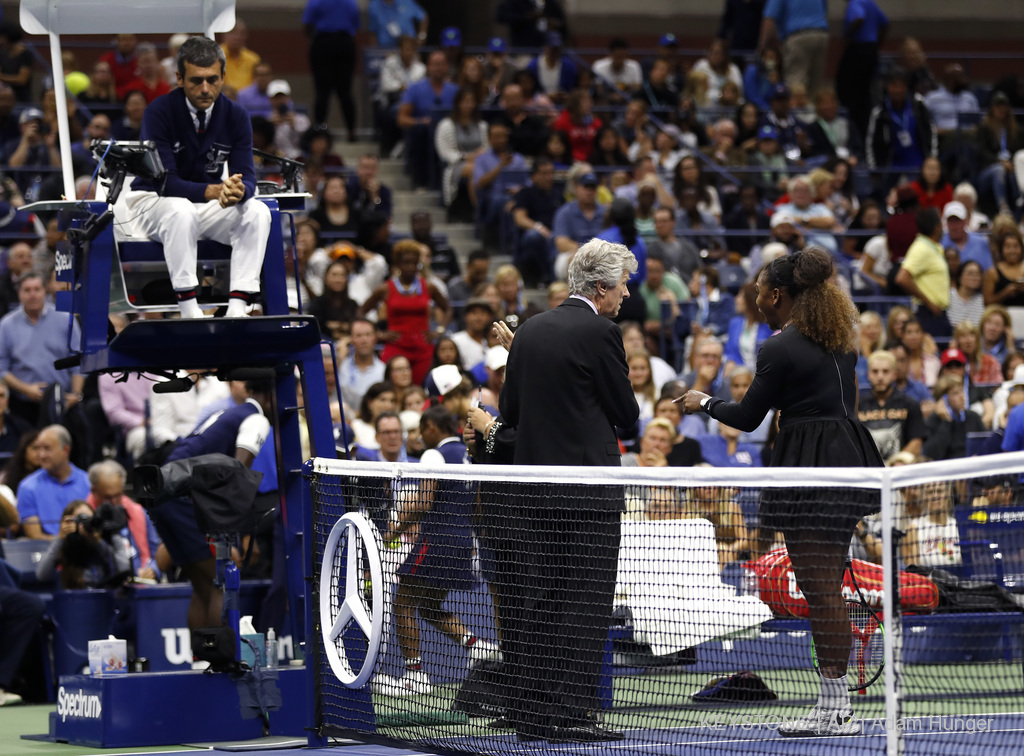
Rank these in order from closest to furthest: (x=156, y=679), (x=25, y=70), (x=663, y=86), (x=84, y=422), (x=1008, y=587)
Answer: (x=156, y=679)
(x=1008, y=587)
(x=84, y=422)
(x=25, y=70)
(x=663, y=86)

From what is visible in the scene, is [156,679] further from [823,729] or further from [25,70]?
[25,70]

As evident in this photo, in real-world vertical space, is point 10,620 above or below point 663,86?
below

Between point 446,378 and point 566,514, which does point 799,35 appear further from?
point 566,514

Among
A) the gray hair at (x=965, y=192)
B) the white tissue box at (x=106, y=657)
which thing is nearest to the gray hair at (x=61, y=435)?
the white tissue box at (x=106, y=657)

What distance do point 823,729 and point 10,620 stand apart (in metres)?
5.77

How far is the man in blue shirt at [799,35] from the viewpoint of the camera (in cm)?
2150

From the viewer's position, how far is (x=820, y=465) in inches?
265

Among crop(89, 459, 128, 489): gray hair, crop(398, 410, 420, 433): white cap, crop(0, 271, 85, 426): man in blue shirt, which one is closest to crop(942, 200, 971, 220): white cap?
crop(398, 410, 420, 433): white cap

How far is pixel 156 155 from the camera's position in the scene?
7.98 metres

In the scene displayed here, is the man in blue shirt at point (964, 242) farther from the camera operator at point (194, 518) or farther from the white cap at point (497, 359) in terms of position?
the camera operator at point (194, 518)

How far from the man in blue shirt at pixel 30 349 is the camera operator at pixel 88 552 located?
8.96 feet

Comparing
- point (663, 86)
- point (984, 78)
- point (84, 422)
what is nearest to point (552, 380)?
point (84, 422)

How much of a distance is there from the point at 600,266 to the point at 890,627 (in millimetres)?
2432

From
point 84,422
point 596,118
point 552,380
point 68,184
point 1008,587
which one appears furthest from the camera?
point 596,118
